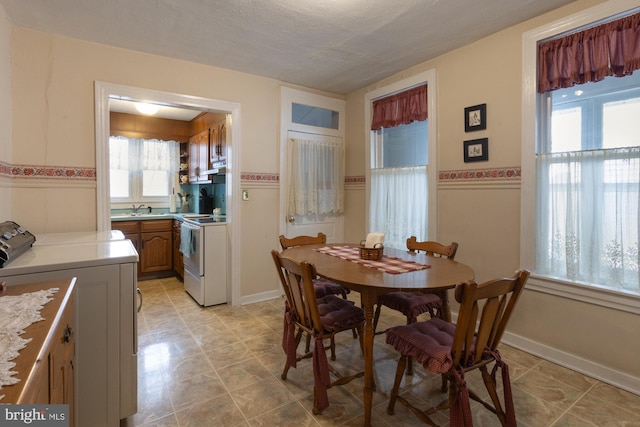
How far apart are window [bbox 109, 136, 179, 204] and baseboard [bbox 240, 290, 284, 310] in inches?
111

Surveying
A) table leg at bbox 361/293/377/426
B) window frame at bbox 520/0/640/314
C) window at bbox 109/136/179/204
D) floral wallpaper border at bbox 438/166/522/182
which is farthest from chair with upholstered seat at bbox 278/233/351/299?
window at bbox 109/136/179/204

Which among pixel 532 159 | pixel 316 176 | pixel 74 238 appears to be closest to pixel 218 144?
pixel 316 176

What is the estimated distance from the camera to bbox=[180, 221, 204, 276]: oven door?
336cm

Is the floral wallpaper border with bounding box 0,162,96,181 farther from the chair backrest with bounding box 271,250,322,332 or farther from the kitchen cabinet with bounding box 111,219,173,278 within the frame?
the chair backrest with bounding box 271,250,322,332

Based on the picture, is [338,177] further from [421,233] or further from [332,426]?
[332,426]

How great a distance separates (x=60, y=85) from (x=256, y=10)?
1.71 meters

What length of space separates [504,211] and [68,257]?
9.51 feet

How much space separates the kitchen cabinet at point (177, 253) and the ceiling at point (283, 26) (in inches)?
88.3

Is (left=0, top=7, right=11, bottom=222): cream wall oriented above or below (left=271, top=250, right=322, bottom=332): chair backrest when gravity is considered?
above

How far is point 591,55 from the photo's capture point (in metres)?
2.10

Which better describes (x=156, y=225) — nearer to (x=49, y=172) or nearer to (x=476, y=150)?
(x=49, y=172)

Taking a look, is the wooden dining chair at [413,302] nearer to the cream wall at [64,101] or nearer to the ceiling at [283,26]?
the ceiling at [283,26]

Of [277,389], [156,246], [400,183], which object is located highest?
[400,183]

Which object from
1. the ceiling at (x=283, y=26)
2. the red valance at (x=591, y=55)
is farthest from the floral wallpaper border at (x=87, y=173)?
the ceiling at (x=283, y=26)
